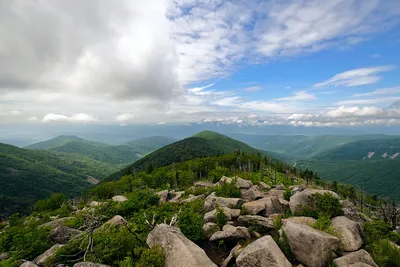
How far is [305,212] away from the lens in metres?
19.2

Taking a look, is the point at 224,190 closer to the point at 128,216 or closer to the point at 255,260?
the point at 128,216

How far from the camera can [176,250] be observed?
13.1 meters

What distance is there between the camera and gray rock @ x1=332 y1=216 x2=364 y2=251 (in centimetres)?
1364

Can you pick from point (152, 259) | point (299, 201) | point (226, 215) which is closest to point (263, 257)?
point (152, 259)

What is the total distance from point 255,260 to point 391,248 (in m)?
8.46

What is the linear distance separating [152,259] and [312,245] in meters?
9.25

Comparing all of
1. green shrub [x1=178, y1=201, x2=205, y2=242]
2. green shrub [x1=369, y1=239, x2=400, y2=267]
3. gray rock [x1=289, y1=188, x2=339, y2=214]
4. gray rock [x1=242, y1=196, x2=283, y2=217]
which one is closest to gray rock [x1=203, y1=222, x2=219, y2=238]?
green shrub [x1=178, y1=201, x2=205, y2=242]

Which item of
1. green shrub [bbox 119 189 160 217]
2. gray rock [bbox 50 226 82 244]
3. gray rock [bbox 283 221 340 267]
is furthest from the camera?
green shrub [bbox 119 189 160 217]

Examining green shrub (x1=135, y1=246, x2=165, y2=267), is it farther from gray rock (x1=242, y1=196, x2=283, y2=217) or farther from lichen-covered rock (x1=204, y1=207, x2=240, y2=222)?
gray rock (x1=242, y1=196, x2=283, y2=217)

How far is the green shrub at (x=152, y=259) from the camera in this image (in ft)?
39.3

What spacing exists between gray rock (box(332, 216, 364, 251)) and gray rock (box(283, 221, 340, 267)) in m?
Result: 1.34

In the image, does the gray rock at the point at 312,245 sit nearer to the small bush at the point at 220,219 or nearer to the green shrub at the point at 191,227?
the small bush at the point at 220,219

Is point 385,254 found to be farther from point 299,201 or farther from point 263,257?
point 299,201

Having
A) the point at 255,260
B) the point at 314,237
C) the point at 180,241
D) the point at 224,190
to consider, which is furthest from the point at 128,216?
the point at 314,237
